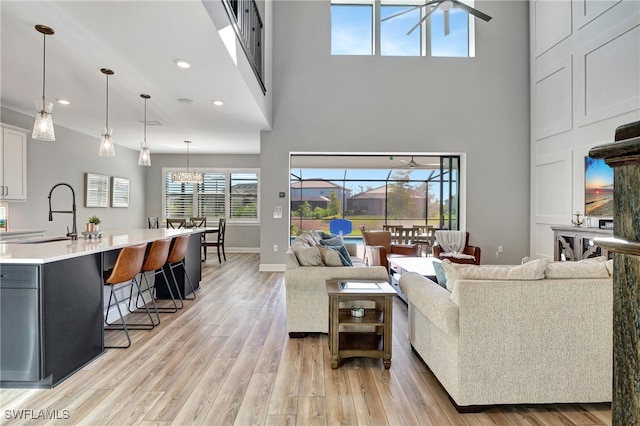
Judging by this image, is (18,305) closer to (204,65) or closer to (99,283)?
(99,283)

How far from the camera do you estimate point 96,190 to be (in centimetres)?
756

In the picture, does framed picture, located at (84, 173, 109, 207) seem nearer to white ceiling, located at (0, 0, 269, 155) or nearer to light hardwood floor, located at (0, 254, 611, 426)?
white ceiling, located at (0, 0, 269, 155)

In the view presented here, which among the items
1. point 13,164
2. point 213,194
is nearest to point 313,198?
point 213,194

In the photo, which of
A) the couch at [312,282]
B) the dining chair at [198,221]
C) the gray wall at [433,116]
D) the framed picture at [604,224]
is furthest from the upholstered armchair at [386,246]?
the dining chair at [198,221]

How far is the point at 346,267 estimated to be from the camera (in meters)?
3.23

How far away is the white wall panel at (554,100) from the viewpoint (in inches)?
221

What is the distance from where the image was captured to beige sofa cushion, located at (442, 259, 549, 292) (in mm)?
2070

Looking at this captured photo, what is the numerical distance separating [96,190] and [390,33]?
7065mm

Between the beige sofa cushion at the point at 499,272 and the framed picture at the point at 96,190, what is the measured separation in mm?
7649

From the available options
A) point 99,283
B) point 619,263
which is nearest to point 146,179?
point 99,283

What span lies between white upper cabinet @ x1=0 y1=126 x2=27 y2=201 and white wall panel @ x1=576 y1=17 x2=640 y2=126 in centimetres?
858

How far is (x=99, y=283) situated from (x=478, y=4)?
7.90 m

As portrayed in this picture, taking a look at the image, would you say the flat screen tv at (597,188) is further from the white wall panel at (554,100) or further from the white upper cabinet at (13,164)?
the white upper cabinet at (13,164)

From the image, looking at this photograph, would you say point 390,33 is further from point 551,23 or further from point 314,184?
point 314,184
